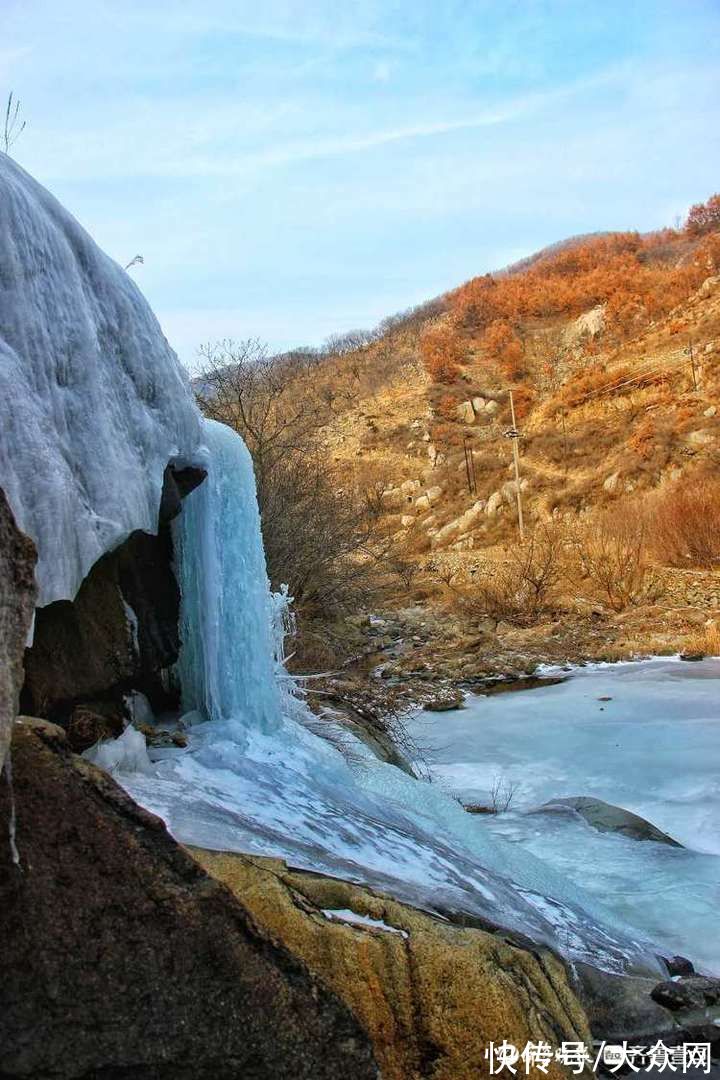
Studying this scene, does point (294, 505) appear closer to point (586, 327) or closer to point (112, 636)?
point (112, 636)

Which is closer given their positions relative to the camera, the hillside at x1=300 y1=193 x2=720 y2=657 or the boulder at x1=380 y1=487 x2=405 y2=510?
the hillside at x1=300 y1=193 x2=720 y2=657

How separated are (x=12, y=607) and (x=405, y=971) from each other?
1.45 m

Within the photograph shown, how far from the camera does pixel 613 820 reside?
574 centimetres

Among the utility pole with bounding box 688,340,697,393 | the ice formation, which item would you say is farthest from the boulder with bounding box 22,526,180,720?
the utility pole with bounding box 688,340,697,393

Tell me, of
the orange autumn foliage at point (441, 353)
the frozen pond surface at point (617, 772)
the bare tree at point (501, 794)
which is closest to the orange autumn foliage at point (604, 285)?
the orange autumn foliage at point (441, 353)

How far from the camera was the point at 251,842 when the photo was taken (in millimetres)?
2916

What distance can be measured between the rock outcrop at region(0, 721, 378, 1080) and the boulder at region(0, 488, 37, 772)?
311mm

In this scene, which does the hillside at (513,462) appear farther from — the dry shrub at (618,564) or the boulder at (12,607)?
the boulder at (12,607)

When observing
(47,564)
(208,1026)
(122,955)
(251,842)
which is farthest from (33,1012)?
(47,564)

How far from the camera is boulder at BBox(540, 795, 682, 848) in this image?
5.53 meters

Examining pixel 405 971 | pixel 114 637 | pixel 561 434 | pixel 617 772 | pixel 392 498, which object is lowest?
pixel 617 772

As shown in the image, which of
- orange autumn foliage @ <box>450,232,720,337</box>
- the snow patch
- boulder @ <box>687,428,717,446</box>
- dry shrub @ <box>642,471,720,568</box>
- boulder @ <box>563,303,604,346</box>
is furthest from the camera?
boulder @ <box>563,303,604,346</box>

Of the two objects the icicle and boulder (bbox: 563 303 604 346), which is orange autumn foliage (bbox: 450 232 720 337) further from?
the icicle

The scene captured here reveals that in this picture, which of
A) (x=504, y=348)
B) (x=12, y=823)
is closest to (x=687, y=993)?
(x=12, y=823)
